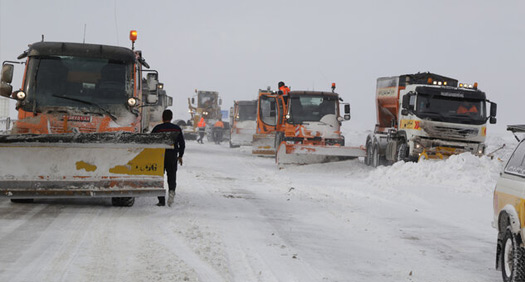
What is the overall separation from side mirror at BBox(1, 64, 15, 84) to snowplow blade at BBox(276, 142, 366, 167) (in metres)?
11.1

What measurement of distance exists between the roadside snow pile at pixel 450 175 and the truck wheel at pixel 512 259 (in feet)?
29.5

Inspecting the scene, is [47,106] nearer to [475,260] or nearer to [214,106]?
[475,260]

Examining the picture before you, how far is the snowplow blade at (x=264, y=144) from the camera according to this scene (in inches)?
1081

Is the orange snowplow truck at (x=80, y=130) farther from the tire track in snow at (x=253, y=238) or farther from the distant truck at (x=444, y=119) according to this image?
the distant truck at (x=444, y=119)

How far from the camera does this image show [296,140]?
2378 cm

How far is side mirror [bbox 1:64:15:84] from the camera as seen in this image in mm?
10844

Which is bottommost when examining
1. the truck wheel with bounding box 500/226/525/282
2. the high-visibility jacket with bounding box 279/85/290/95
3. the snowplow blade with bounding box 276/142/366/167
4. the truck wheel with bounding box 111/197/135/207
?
the truck wheel with bounding box 111/197/135/207

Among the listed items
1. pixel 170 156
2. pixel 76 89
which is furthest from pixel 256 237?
pixel 76 89

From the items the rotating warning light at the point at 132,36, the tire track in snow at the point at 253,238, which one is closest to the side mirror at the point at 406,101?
the tire track in snow at the point at 253,238

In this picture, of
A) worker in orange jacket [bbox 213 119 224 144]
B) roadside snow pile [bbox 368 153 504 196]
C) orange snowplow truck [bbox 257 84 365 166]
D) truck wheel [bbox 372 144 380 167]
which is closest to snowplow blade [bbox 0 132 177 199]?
roadside snow pile [bbox 368 153 504 196]

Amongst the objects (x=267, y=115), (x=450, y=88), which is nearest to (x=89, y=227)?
(x=450, y=88)

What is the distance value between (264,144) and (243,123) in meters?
8.92

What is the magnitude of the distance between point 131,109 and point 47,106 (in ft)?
4.39

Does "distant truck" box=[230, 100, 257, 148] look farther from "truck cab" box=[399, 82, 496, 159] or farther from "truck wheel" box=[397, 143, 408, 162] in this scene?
"truck cab" box=[399, 82, 496, 159]
